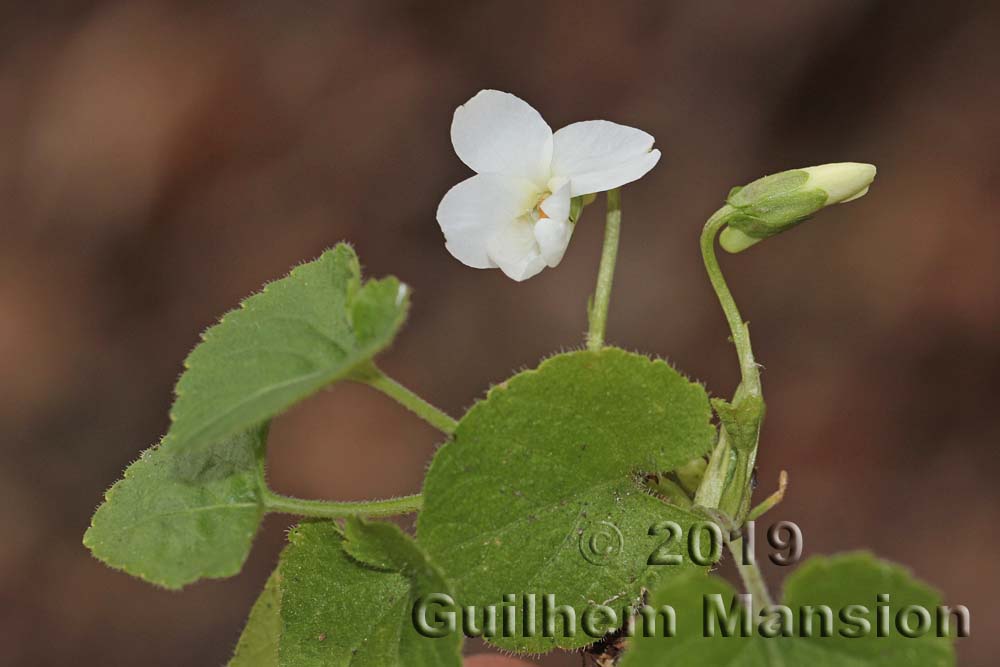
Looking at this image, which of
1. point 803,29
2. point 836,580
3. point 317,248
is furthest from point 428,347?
point 836,580

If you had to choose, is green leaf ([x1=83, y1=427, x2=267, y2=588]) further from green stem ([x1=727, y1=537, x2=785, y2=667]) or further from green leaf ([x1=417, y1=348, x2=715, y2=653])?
green stem ([x1=727, y1=537, x2=785, y2=667])

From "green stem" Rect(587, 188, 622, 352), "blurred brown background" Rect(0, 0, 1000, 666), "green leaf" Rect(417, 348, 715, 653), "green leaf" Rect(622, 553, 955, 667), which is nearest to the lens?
"green leaf" Rect(622, 553, 955, 667)

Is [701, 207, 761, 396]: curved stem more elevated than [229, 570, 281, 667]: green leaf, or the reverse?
[701, 207, 761, 396]: curved stem

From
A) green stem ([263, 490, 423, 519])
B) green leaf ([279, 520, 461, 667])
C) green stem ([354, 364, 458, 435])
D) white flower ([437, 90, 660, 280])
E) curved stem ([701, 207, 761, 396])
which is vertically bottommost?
green leaf ([279, 520, 461, 667])

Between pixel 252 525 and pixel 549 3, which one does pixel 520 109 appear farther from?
pixel 549 3

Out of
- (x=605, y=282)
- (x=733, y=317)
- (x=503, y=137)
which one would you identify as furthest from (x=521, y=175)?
(x=733, y=317)

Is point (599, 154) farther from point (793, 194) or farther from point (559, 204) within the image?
point (793, 194)

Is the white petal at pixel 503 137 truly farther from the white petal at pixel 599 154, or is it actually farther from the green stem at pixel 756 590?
the green stem at pixel 756 590

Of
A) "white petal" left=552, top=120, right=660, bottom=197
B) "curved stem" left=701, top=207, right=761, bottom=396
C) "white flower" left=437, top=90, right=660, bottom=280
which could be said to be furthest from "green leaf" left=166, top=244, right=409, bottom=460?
"curved stem" left=701, top=207, right=761, bottom=396
